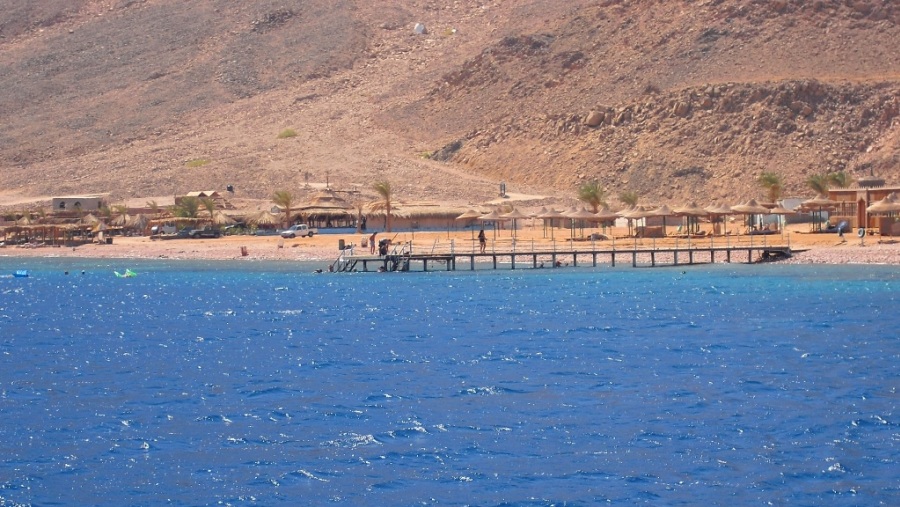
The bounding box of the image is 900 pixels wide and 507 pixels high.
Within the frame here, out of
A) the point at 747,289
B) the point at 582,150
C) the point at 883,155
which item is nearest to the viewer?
the point at 747,289

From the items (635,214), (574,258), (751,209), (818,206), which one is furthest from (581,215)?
(818,206)

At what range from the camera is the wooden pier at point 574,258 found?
53250 millimetres

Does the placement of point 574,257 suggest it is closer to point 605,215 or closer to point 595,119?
point 605,215

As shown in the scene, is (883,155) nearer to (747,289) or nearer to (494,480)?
(747,289)

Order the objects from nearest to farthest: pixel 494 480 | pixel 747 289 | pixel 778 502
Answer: pixel 778 502, pixel 494 480, pixel 747 289

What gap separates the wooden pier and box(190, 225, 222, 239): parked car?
17.0 metres

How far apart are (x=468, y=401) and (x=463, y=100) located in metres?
78.6

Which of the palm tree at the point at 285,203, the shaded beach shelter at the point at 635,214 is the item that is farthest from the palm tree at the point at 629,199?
the palm tree at the point at 285,203

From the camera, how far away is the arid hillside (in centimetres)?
8112

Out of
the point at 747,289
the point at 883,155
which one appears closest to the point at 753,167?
the point at 883,155

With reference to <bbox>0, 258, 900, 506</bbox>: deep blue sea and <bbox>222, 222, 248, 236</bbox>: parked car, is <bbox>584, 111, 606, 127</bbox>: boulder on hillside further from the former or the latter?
<bbox>0, 258, 900, 506</bbox>: deep blue sea

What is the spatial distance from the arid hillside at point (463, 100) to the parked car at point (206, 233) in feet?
30.8

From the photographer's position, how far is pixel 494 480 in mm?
18406

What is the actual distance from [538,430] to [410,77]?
303 ft
